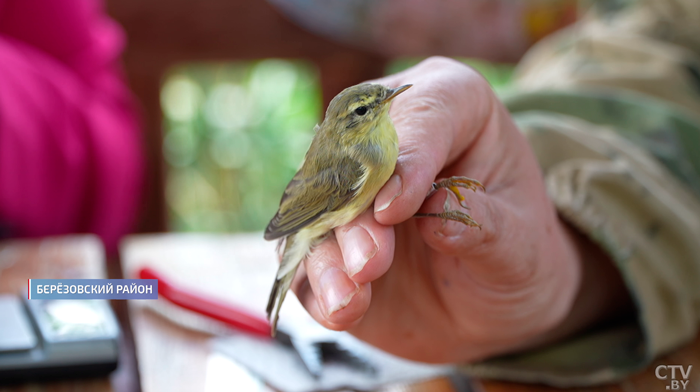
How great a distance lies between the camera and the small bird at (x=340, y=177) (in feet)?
2.24

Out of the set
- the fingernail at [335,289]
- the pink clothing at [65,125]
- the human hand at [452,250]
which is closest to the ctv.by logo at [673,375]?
the human hand at [452,250]

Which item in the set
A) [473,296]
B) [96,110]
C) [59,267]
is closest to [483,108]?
[473,296]

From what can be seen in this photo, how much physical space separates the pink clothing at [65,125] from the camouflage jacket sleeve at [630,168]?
1198 millimetres

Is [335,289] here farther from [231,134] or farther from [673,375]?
[231,134]

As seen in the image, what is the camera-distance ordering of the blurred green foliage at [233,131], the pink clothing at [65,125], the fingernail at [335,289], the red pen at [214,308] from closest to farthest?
the fingernail at [335,289] → the red pen at [214,308] → the pink clothing at [65,125] → the blurred green foliage at [233,131]

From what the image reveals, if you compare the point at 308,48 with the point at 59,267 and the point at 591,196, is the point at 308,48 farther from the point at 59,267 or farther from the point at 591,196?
the point at 591,196

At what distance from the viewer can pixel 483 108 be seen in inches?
32.3

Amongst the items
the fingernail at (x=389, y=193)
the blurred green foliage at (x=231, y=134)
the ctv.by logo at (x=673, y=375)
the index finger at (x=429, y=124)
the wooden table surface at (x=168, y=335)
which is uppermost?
the index finger at (x=429, y=124)

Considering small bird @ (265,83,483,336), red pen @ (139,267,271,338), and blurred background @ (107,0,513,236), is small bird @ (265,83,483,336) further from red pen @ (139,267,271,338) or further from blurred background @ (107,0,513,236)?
blurred background @ (107,0,513,236)

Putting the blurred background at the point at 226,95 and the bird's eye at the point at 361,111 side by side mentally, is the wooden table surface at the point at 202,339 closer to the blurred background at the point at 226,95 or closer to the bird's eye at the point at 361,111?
the bird's eye at the point at 361,111

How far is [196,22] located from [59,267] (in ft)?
3.90

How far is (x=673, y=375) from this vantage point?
0.85 meters

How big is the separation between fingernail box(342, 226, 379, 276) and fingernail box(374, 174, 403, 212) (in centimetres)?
3

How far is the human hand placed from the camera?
0.66 meters
